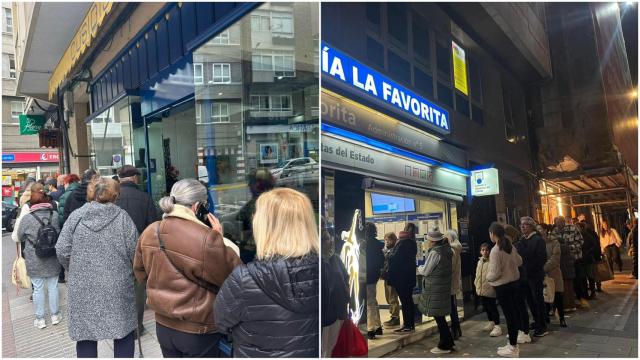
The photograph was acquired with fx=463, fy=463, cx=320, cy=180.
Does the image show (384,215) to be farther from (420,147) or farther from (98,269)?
(98,269)

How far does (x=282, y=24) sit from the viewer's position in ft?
8.13

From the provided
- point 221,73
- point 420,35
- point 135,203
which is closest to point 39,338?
point 135,203

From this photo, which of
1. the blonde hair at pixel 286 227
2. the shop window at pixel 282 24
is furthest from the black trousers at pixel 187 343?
the shop window at pixel 282 24

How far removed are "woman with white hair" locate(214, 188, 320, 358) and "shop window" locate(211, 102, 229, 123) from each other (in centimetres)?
138

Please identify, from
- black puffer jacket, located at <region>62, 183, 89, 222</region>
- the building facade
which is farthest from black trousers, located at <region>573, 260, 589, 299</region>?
the building facade

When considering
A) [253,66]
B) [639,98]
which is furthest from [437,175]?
[253,66]

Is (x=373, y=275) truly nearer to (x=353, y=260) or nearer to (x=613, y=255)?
(x=353, y=260)

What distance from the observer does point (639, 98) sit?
164 centimetres

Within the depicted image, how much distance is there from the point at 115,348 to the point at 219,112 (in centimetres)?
165

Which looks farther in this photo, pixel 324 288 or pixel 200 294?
pixel 200 294

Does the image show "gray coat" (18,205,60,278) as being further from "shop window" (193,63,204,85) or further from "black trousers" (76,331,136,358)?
"shop window" (193,63,204,85)

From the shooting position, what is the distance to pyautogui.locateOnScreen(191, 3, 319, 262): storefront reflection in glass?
6.97 ft

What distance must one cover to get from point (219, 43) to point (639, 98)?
2534 mm

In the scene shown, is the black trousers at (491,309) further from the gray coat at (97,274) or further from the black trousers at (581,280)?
the gray coat at (97,274)
